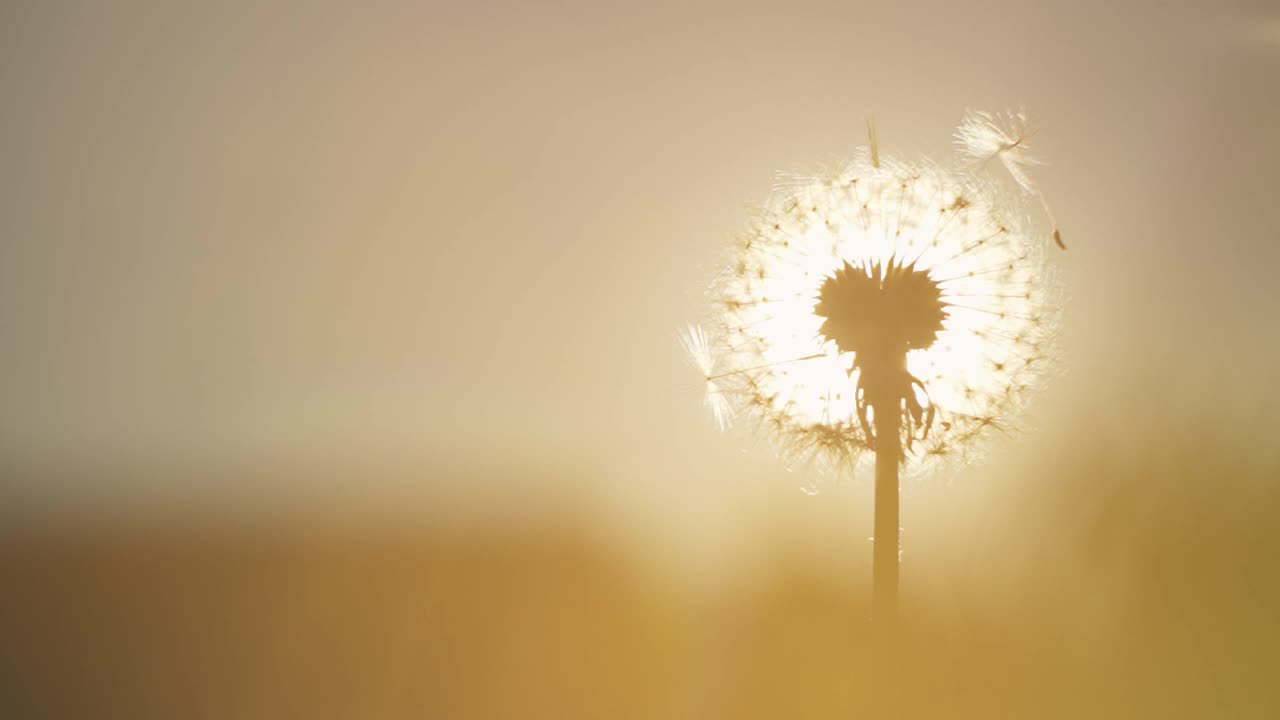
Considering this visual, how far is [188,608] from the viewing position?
585 cm

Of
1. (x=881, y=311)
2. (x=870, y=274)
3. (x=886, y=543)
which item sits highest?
(x=870, y=274)

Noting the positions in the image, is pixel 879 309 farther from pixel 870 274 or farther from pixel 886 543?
pixel 886 543

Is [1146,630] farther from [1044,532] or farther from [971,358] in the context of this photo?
[971,358]

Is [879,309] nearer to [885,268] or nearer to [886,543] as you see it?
[885,268]

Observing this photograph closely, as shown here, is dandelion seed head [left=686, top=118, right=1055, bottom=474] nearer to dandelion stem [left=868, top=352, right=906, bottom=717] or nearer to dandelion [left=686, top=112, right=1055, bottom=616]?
dandelion [left=686, top=112, right=1055, bottom=616]

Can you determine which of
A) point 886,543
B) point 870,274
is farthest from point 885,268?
point 886,543

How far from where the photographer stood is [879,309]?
3.06m

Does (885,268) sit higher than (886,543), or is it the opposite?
(885,268)

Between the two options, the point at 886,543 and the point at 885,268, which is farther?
the point at 885,268

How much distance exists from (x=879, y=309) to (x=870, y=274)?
19 centimetres

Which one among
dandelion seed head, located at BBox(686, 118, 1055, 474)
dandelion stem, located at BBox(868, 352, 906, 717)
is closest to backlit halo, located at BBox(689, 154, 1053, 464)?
dandelion seed head, located at BBox(686, 118, 1055, 474)

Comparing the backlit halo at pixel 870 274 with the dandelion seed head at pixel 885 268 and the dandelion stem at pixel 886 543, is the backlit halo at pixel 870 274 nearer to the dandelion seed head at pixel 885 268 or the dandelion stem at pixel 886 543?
→ the dandelion seed head at pixel 885 268

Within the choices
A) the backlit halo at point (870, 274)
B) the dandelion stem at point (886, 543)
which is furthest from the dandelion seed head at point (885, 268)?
the dandelion stem at point (886, 543)

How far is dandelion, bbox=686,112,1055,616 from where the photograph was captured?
3170mm
